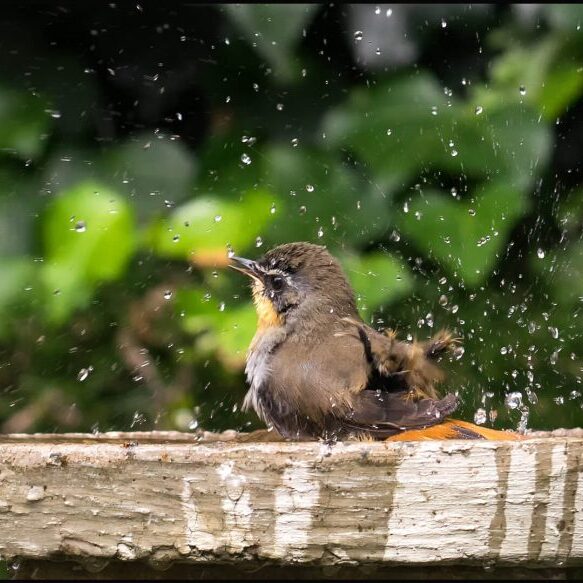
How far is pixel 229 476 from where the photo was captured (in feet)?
6.11

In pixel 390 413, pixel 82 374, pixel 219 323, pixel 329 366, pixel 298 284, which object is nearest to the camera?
pixel 390 413

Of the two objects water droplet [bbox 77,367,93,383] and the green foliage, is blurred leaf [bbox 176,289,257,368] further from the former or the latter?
water droplet [bbox 77,367,93,383]

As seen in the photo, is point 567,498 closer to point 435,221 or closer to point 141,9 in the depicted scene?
point 435,221

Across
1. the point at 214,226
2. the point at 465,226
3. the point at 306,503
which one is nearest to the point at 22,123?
the point at 214,226

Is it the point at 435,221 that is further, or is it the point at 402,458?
the point at 435,221

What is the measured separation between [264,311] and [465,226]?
723 mm

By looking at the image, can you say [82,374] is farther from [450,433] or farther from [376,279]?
[450,433]

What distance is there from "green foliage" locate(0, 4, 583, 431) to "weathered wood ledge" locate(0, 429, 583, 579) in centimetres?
163

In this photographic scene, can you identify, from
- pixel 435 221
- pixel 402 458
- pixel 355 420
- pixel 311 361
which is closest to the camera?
pixel 402 458

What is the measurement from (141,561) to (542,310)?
2465 millimetres

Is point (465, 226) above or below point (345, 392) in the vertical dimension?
above

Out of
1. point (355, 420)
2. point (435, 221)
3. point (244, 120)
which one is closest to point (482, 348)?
point (435, 221)

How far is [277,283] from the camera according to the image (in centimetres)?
336

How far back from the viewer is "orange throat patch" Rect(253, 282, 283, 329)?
3.32 meters
